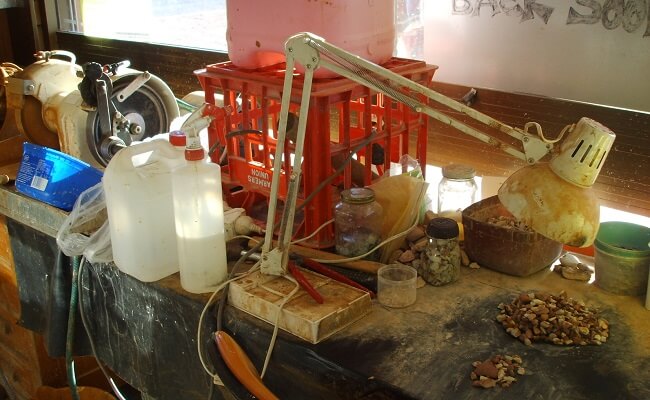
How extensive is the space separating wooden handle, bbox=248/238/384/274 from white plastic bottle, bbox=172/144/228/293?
18cm

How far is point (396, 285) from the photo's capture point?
1.40 meters

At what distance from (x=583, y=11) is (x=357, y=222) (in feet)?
3.53

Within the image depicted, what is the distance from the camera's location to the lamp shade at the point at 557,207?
1112mm

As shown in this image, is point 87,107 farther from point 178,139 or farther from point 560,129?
point 560,129

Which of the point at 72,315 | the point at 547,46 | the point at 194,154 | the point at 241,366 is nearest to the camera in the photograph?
the point at 241,366

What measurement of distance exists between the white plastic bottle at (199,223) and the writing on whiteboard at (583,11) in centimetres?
126

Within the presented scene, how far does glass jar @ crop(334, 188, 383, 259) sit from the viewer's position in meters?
1.51

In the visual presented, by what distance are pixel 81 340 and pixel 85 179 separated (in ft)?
1.62

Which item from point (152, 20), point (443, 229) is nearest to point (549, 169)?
point (443, 229)

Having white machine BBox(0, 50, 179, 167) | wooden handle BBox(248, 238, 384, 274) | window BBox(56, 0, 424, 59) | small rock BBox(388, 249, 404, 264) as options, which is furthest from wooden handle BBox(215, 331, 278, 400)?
window BBox(56, 0, 424, 59)

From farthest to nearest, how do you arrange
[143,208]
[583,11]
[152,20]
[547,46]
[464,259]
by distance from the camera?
1. [152,20]
2. [547,46]
3. [583,11]
4. [464,259]
5. [143,208]

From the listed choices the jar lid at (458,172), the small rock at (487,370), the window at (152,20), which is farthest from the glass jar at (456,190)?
the window at (152,20)

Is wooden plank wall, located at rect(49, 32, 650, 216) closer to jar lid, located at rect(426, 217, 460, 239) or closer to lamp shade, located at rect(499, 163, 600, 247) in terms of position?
jar lid, located at rect(426, 217, 460, 239)

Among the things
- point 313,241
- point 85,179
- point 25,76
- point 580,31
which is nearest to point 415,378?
point 313,241
